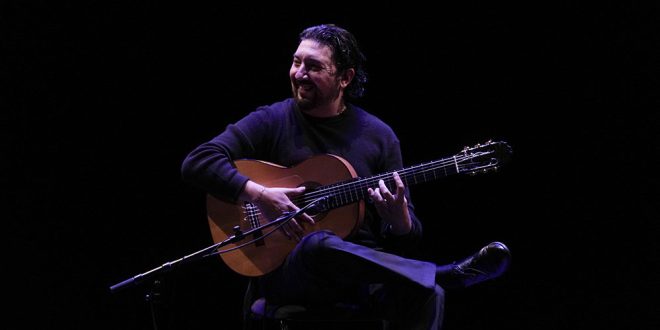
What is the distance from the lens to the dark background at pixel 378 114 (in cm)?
317

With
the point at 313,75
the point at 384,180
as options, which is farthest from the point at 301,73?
the point at 384,180

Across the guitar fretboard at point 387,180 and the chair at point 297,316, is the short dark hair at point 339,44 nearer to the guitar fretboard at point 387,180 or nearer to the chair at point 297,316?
the guitar fretboard at point 387,180

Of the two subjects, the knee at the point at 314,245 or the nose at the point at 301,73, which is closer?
the knee at the point at 314,245

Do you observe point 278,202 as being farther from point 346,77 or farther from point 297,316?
point 346,77

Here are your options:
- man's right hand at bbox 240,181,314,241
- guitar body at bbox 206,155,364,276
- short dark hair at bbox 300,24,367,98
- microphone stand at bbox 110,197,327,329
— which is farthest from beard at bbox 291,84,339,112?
microphone stand at bbox 110,197,327,329

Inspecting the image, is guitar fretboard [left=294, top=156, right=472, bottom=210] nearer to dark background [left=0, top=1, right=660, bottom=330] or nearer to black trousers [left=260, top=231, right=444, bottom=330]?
black trousers [left=260, top=231, right=444, bottom=330]

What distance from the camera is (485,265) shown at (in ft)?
7.93

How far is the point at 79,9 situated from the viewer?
3.34 meters

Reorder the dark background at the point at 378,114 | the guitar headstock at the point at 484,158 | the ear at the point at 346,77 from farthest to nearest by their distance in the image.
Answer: the dark background at the point at 378,114 → the ear at the point at 346,77 → the guitar headstock at the point at 484,158

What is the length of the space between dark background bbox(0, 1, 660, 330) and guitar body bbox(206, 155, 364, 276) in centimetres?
72

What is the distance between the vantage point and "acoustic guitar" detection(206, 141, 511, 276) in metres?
2.53

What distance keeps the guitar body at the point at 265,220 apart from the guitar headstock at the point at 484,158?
0.42m

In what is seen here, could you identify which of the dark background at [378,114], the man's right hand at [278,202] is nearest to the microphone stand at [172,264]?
the man's right hand at [278,202]

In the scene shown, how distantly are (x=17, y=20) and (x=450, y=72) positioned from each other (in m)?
2.22
